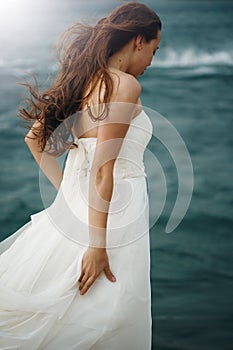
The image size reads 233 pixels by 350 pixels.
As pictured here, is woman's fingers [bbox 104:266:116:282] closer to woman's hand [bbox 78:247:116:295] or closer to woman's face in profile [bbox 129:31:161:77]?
woman's hand [bbox 78:247:116:295]

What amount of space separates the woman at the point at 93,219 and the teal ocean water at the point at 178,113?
7.66 ft

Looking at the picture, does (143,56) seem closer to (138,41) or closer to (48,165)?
(138,41)

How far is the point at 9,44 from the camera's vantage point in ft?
12.7

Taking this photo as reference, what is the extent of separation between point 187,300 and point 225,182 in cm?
93

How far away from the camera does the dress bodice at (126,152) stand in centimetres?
125

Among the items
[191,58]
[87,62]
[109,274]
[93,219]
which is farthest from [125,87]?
[191,58]

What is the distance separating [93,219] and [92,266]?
0.32ft

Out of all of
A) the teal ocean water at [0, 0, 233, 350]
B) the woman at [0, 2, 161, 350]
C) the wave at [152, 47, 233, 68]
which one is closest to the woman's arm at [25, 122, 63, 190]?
the woman at [0, 2, 161, 350]

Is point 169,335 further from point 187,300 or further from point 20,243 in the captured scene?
point 20,243

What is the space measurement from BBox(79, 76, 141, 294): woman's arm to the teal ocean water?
2.43 meters

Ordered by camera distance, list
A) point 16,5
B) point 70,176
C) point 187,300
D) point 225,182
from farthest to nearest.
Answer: point 225,182 < point 16,5 < point 187,300 < point 70,176

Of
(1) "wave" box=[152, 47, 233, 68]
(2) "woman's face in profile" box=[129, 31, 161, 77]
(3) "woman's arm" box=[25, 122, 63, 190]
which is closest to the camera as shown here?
(2) "woman's face in profile" box=[129, 31, 161, 77]

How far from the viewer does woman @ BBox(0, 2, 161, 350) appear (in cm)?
118

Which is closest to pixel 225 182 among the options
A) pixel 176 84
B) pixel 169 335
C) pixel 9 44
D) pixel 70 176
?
pixel 176 84
